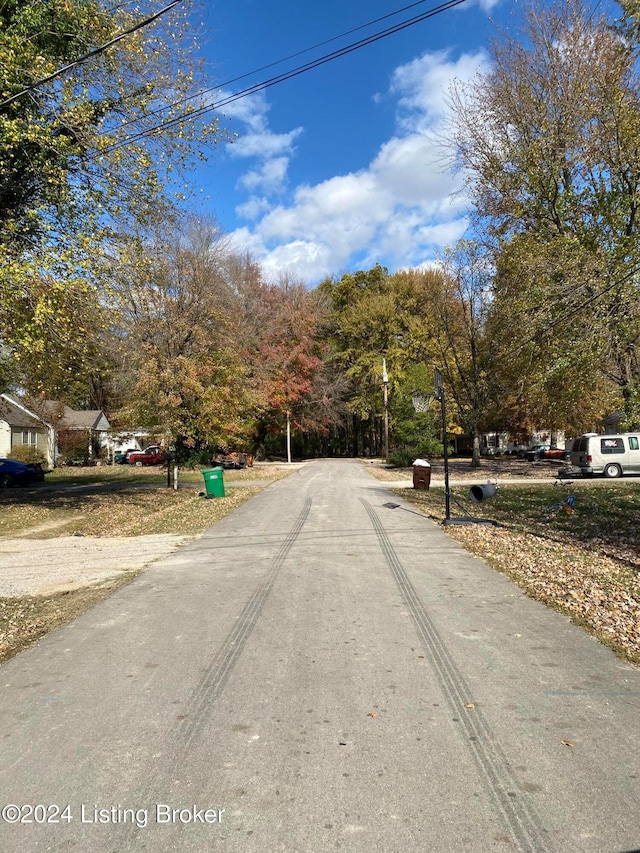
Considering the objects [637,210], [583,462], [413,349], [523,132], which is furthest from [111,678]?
[413,349]

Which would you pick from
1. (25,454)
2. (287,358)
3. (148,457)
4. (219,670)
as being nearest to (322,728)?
(219,670)

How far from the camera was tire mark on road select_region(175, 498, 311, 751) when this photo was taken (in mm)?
3578

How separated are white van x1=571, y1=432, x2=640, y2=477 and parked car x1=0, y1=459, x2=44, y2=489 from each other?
25888 mm

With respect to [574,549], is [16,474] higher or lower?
higher

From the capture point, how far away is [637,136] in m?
11.9

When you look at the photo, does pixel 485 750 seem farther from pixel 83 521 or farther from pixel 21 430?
pixel 21 430

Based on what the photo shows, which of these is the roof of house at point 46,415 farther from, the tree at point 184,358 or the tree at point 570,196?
the tree at point 570,196

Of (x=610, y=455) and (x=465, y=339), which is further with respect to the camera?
(x=465, y=339)

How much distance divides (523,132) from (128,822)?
18863 mm

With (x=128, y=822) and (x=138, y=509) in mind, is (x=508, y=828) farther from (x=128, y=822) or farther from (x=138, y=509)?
(x=138, y=509)

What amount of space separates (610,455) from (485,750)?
81.5ft

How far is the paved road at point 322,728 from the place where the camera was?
2668 millimetres

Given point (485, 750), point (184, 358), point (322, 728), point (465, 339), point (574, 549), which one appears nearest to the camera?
point (485, 750)

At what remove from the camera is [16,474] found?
92.4 feet
